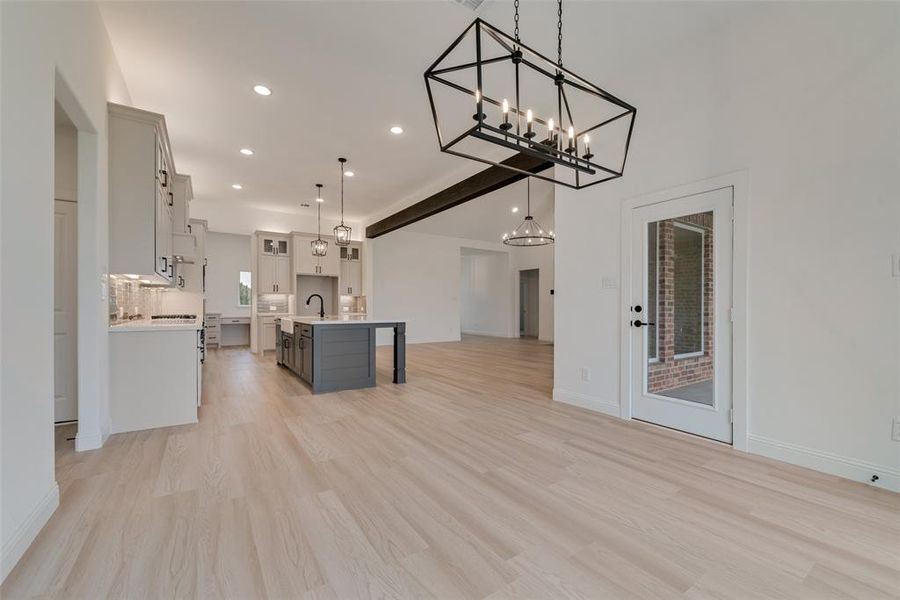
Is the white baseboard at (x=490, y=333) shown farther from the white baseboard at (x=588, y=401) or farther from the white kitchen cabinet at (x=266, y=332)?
the white baseboard at (x=588, y=401)

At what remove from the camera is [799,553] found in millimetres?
1584

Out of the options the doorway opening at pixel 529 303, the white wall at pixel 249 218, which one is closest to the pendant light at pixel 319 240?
the white wall at pixel 249 218

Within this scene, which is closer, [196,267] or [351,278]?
[196,267]

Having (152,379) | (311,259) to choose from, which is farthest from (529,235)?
(152,379)

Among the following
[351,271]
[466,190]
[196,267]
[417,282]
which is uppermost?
[466,190]

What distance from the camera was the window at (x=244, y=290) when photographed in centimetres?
927

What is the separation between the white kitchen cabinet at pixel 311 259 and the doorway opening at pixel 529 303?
20.7 ft

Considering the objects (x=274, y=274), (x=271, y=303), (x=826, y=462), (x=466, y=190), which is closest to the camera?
(x=826, y=462)

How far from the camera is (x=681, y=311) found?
3.15 metres

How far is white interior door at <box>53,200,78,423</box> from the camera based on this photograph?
3.12m

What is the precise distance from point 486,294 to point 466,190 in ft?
22.0

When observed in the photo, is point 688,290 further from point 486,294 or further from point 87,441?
point 486,294

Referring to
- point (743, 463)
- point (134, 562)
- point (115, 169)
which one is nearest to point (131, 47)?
point (115, 169)

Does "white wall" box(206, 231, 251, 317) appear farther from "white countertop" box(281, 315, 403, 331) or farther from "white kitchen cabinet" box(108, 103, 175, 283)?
"white kitchen cabinet" box(108, 103, 175, 283)
